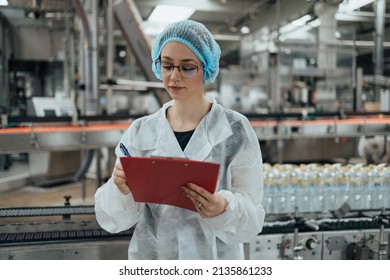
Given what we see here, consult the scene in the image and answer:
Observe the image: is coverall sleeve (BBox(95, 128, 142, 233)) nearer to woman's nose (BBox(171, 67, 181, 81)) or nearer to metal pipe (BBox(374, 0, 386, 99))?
woman's nose (BBox(171, 67, 181, 81))

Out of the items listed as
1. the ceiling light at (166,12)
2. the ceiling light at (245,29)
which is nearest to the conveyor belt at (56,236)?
the ceiling light at (166,12)

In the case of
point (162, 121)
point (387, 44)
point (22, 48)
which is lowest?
point (162, 121)

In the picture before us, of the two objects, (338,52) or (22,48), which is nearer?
(338,52)

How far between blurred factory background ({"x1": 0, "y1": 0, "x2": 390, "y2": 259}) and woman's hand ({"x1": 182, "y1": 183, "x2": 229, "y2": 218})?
0.76 m

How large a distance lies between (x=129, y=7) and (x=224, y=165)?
216 cm

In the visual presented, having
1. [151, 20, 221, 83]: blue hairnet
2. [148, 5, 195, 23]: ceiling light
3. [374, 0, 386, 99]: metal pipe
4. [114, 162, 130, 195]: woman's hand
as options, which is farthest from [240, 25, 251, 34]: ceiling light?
[114, 162, 130, 195]: woman's hand

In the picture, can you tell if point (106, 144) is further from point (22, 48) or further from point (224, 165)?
point (22, 48)

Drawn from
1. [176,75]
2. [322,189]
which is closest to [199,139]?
[176,75]

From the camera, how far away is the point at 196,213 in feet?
3.31

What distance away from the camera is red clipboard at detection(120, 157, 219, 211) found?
767mm

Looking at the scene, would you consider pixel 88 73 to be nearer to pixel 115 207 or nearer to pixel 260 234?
pixel 260 234

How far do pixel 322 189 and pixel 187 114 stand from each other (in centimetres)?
104
